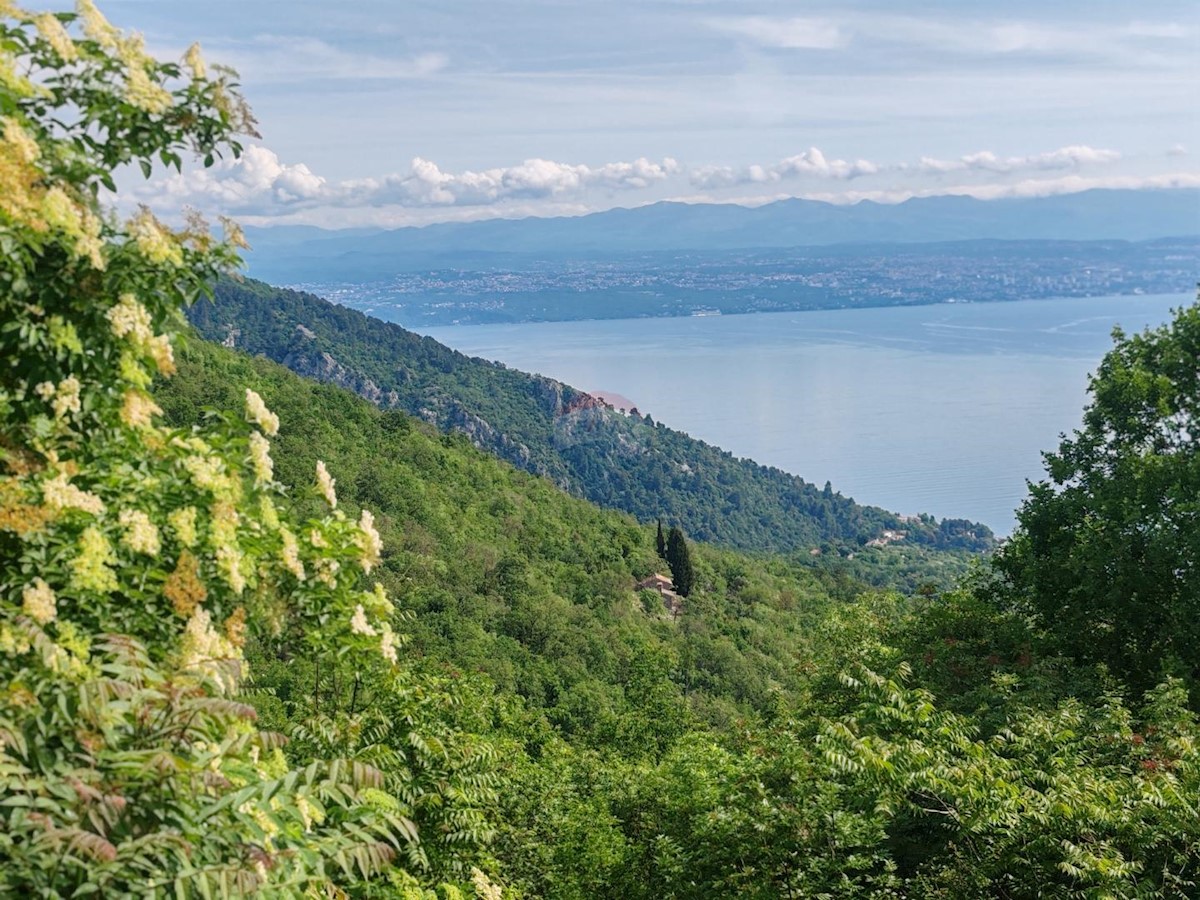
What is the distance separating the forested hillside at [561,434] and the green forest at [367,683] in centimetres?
7803

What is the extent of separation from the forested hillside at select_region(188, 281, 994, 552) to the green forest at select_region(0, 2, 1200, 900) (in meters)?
78.0

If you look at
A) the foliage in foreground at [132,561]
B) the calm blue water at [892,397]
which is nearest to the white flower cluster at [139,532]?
the foliage in foreground at [132,561]

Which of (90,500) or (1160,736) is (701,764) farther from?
(90,500)

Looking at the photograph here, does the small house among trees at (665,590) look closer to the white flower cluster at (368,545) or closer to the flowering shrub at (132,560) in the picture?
the white flower cluster at (368,545)

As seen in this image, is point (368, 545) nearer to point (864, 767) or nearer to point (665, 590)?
point (864, 767)

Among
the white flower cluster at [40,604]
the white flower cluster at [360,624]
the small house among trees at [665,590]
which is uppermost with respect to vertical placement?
the white flower cluster at [40,604]

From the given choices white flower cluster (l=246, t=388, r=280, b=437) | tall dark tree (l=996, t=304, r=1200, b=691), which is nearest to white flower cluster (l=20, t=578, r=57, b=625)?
white flower cluster (l=246, t=388, r=280, b=437)

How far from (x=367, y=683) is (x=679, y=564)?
42.4 m

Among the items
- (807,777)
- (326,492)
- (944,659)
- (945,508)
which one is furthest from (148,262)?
(945,508)

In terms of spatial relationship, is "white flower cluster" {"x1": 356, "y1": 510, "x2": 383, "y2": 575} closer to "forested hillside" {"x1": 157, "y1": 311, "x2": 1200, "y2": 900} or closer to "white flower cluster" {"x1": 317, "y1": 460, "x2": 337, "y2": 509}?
"white flower cluster" {"x1": 317, "y1": 460, "x2": 337, "y2": 509}

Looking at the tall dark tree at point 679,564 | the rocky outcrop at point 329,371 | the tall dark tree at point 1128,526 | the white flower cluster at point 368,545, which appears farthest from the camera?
the rocky outcrop at point 329,371

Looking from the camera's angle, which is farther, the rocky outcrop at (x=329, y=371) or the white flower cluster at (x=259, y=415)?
the rocky outcrop at (x=329, y=371)

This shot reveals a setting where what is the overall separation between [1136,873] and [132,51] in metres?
6.54

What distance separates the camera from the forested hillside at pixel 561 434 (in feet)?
305
